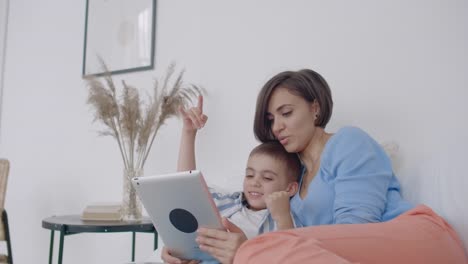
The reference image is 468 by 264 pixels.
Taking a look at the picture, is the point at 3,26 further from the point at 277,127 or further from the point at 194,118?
the point at 277,127

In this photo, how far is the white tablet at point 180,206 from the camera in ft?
3.45

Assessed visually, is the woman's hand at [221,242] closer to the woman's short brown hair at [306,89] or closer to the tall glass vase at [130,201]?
the woman's short brown hair at [306,89]

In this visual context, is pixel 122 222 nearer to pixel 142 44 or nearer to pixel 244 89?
pixel 244 89

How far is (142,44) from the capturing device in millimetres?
2312

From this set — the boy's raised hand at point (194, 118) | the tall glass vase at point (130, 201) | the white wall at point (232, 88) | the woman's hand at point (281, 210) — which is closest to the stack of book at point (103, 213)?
the tall glass vase at point (130, 201)

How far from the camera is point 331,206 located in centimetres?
126

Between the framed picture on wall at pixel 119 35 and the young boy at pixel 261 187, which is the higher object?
the framed picture on wall at pixel 119 35

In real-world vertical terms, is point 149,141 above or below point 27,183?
above

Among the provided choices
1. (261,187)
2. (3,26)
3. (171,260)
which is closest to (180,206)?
(171,260)

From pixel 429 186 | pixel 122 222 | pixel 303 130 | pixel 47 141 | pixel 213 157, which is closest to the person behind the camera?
pixel 429 186

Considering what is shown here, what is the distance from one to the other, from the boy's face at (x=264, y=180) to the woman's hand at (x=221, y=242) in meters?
0.35

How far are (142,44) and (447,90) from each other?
4.80 ft

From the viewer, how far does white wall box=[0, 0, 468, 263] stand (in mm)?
1502

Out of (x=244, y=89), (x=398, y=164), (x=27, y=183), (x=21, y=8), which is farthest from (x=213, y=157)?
(x=21, y=8)
